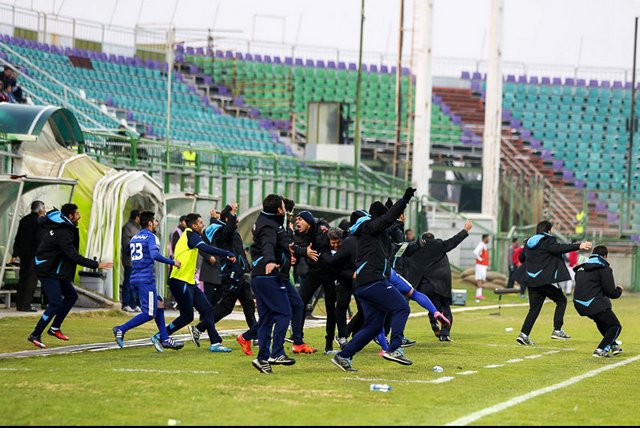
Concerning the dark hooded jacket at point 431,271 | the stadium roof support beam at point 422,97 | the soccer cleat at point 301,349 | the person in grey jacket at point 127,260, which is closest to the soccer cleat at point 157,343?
the soccer cleat at point 301,349

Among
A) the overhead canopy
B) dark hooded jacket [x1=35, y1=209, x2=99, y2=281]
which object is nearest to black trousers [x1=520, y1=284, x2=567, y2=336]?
dark hooded jacket [x1=35, y1=209, x2=99, y2=281]

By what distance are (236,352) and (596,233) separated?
3960cm

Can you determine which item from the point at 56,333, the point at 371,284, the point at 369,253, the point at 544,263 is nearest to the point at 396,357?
the point at 371,284

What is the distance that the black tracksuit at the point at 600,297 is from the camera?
1716 centimetres

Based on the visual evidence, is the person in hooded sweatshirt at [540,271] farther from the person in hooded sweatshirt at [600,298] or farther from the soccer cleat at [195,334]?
the soccer cleat at [195,334]

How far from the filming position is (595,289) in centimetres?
1728

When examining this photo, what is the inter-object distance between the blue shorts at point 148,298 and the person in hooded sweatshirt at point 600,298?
552 centimetres

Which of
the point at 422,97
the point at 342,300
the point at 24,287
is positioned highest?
the point at 422,97

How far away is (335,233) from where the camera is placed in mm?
16031

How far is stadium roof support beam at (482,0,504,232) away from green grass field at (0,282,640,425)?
30272 mm

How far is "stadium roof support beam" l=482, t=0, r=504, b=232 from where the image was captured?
4862 centimetres

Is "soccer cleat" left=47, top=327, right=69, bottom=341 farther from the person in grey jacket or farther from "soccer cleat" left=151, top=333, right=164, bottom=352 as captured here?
the person in grey jacket

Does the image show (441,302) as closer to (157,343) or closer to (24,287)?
(157,343)

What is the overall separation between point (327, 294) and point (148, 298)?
230 centimetres
